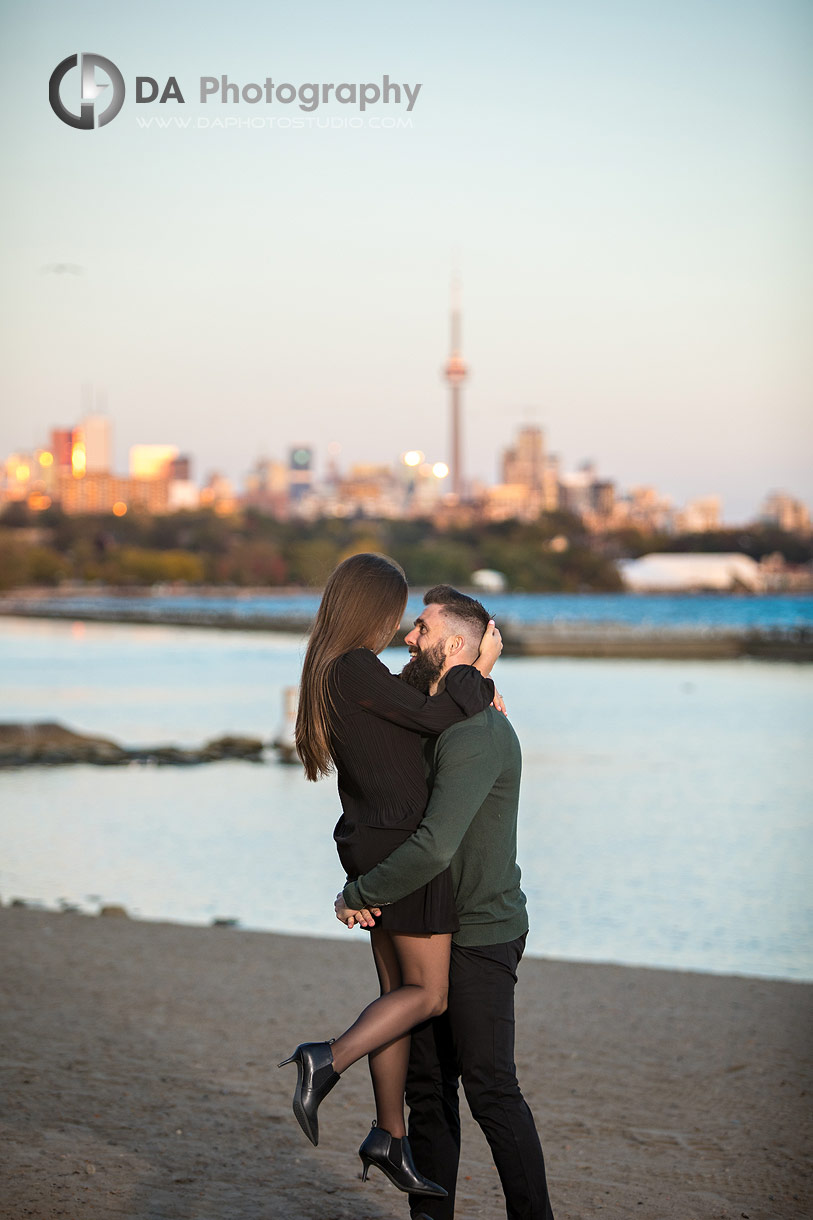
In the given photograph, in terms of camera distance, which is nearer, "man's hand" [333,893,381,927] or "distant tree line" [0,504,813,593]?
"man's hand" [333,893,381,927]

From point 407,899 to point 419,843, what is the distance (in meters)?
0.16

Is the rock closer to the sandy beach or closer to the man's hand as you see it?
the sandy beach

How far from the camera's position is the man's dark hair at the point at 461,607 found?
2797 millimetres

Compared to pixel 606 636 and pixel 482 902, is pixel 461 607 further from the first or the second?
pixel 606 636

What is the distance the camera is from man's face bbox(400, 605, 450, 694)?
280 cm

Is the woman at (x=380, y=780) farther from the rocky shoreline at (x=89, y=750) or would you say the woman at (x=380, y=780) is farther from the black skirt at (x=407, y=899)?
the rocky shoreline at (x=89, y=750)

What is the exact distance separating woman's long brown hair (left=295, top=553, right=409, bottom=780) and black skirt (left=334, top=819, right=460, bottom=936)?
0.57 feet

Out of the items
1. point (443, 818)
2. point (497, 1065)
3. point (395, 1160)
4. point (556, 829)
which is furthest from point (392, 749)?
point (556, 829)

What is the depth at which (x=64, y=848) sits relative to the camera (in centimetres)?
1255

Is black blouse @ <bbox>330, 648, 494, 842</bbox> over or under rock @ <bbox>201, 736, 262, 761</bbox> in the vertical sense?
over

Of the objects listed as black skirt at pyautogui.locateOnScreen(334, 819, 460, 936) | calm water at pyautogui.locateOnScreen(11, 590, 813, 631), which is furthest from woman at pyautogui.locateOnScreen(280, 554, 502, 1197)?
calm water at pyautogui.locateOnScreen(11, 590, 813, 631)

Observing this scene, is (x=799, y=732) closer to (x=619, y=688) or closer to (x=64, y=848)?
(x=619, y=688)

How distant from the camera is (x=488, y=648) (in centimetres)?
283

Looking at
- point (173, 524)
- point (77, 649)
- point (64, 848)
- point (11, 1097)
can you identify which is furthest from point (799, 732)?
point (173, 524)
